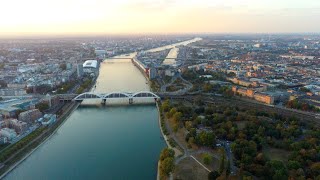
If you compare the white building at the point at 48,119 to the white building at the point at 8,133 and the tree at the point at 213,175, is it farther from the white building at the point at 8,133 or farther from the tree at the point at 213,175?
the tree at the point at 213,175

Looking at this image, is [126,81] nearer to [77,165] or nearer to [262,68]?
[262,68]

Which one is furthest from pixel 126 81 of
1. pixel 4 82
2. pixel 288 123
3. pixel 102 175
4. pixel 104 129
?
pixel 102 175

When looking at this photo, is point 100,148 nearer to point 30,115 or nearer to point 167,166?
point 167,166

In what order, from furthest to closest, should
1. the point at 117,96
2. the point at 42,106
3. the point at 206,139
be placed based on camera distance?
the point at 117,96
the point at 42,106
the point at 206,139

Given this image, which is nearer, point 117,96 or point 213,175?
point 213,175

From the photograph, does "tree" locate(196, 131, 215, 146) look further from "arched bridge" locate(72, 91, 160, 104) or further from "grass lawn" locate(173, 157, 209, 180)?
"arched bridge" locate(72, 91, 160, 104)

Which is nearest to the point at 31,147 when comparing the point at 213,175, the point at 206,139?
the point at 206,139

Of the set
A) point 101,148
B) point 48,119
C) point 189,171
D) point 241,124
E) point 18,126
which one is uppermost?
point 18,126

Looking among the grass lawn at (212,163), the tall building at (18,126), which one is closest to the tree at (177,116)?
the grass lawn at (212,163)

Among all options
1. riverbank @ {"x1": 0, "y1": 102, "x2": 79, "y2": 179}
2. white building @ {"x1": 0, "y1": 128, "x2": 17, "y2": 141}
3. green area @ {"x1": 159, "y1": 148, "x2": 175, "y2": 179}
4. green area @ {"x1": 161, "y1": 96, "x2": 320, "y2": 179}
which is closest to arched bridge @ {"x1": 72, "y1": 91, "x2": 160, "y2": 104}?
riverbank @ {"x1": 0, "y1": 102, "x2": 79, "y2": 179}
